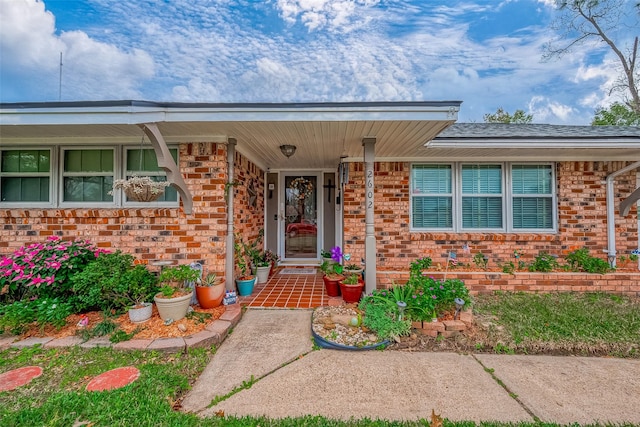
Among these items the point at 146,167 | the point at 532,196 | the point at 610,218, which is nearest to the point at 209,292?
the point at 146,167

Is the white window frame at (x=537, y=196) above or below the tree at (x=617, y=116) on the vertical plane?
below

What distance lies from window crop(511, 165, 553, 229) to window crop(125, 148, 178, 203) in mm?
5729

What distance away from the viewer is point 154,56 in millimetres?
9969

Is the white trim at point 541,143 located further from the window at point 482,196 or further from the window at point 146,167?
the window at point 146,167

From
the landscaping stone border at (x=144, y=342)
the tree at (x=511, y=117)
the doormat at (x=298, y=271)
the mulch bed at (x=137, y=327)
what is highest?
the tree at (x=511, y=117)

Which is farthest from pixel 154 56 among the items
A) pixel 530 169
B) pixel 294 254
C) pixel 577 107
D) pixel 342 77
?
pixel 577 107

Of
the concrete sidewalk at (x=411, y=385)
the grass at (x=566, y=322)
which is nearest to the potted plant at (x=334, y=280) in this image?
the concrete sidewalk at (x=411, y=385)

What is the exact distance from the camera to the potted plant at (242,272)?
412 cm

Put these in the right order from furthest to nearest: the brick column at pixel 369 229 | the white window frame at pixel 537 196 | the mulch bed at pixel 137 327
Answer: the white window frame at pixel 537 196 < the brick column at pixel 369 229 < the mulch bed at pixel 137 327

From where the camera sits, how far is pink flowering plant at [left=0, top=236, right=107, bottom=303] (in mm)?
3027

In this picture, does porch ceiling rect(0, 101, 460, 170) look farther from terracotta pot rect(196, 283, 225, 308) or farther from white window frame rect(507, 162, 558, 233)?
white window frame rect(507, 162, 558, 233)

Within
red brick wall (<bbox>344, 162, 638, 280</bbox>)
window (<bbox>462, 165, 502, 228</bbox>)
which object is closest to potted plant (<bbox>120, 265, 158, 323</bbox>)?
red brick wall (<bbox>344, 162, 638, 280</bbox>)

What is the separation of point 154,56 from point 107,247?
9.20 metres

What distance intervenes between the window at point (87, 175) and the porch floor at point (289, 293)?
2.52 metres
